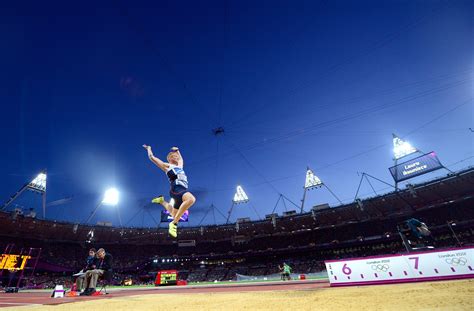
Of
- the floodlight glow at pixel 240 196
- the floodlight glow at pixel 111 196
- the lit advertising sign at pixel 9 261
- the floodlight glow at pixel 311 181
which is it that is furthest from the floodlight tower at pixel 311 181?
the lit advertising sign at pixel 9 261

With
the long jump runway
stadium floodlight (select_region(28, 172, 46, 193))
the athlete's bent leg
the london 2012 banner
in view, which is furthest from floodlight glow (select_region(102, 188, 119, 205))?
the london 2012 banner

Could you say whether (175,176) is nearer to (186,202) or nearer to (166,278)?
(186,202)

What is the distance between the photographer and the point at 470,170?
2925cm

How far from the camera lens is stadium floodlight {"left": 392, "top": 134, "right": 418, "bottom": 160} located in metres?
31.5

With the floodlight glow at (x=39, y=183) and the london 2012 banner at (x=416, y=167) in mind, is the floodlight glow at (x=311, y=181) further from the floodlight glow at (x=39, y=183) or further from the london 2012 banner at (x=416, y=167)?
the floodlight glow at (x=39, y=183)

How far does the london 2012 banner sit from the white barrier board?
2811 cm

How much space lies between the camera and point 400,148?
32062 millimetres

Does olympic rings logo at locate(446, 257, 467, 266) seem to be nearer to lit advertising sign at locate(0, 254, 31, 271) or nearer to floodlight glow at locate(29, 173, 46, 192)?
lit advertising sign at locate(0, 254, 31, 271)

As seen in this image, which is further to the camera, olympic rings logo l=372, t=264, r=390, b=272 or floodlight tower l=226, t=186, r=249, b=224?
floodlight tower l=226, t=186, r=249, b=224

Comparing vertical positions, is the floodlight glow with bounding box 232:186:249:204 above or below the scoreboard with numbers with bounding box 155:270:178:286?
above

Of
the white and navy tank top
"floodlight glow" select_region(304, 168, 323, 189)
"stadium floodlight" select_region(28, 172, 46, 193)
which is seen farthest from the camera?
Result: "floodlight glow" select_region(304, 168, 323, 189)

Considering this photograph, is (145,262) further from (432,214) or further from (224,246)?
(432,214)

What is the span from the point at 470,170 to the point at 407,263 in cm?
3038

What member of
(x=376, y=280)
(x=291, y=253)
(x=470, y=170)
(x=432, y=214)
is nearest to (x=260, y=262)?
(x=291, y=253)
